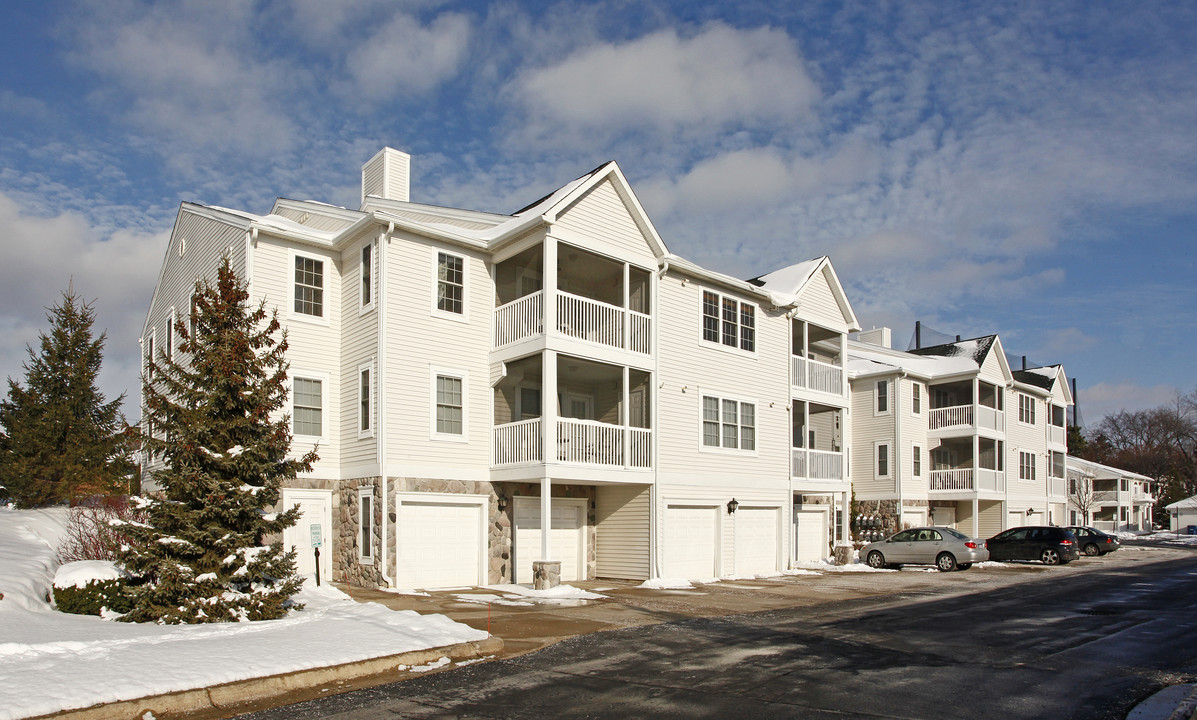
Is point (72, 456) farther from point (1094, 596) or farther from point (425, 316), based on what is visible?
point (1094, 596)

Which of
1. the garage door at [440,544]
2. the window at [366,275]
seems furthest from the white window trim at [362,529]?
the window at [366,275]

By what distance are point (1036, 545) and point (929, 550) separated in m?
6.87

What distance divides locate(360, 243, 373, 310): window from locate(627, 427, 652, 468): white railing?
715 cm

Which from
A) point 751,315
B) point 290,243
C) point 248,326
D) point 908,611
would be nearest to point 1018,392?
point 751,315

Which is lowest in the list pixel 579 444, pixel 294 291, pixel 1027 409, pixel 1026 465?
pixel 1026 465

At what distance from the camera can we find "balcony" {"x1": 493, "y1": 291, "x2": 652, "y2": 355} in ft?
69.3

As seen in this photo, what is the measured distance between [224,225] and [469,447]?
8168 millimetres

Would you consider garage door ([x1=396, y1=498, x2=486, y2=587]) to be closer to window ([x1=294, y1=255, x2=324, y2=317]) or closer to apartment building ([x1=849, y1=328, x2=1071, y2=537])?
window ([x1=294, y1=255, x2=324, y2=317])

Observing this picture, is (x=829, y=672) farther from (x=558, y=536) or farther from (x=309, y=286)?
(x=309, y=286)

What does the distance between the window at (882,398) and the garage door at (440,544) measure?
24.0m

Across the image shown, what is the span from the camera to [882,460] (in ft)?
129

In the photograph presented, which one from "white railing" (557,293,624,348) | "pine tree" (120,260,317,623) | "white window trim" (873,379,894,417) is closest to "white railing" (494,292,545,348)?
"white railing" (557,293,624,348)

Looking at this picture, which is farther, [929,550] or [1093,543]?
[1093,543]

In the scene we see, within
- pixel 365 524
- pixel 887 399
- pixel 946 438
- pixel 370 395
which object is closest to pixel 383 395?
pixel 370 395
